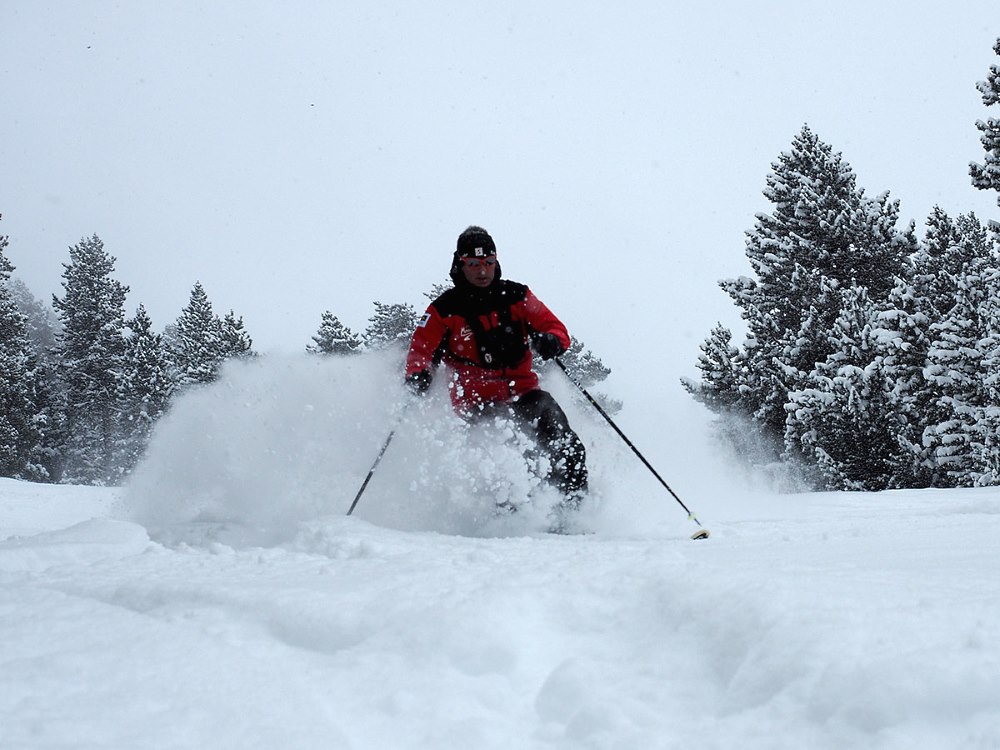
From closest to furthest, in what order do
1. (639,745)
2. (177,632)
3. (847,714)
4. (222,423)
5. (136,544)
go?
1. (847,714)
2. (639,745)
3. (177,632)
4. (136,544)
5. (222,423)

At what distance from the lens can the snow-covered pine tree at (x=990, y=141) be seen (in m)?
13.9

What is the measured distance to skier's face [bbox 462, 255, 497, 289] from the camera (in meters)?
6.11

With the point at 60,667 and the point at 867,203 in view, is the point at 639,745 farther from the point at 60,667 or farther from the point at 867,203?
the point at 867,203

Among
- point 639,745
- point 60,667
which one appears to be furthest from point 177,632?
point 639,745

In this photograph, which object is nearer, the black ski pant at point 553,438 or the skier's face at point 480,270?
the black ski pant at point 553,438

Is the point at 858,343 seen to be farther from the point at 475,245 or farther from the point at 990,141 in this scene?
the point at 475,245

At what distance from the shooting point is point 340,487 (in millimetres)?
5969

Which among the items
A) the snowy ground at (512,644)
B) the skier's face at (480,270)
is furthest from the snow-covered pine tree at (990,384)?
the snowy ground at (512,644)

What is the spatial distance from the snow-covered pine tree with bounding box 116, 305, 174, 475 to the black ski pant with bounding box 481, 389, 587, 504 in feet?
90.9

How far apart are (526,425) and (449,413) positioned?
2.11 ft

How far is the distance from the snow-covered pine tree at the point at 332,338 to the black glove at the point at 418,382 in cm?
2748

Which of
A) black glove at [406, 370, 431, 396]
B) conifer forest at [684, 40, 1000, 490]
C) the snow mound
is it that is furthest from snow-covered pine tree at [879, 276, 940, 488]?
black glove at [406, 370, 431, 396]

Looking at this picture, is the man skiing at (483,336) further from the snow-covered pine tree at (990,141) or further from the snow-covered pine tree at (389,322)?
the snow-covered pine tree at (389,322)

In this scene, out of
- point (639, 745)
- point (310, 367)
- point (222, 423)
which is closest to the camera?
point (639, 745)
